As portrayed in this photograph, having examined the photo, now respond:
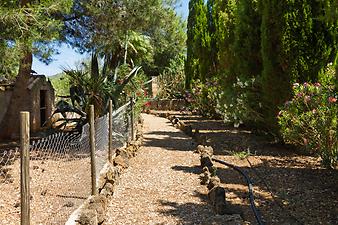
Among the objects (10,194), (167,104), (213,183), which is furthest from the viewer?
(167,104)

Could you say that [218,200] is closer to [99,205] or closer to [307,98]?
[99,205]

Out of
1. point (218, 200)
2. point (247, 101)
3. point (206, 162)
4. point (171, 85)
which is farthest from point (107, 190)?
point (171, 85)

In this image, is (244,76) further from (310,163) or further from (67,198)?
(67,198)

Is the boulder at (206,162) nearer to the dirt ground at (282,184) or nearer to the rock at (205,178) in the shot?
the dirt ground at (282,184)

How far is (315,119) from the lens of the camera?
6.62 meters

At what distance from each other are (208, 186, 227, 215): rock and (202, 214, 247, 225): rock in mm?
106

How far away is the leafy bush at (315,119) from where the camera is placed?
632cm

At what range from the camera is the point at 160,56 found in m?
33.9

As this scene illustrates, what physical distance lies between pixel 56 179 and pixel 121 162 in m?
1.69

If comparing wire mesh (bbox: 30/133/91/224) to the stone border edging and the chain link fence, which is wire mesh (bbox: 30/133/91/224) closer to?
the chain link fence

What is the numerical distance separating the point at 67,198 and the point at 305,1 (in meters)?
5.83

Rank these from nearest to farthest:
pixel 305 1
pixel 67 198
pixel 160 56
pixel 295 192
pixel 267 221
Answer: pixel 267 221, pixel 67 198, pixel 295 192, pixel 305 1, pixel 160 56

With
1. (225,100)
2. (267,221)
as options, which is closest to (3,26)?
(267,221)

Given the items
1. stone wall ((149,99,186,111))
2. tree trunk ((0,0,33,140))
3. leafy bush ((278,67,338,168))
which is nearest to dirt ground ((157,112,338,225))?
leafy bush ((278,67,338,168))
